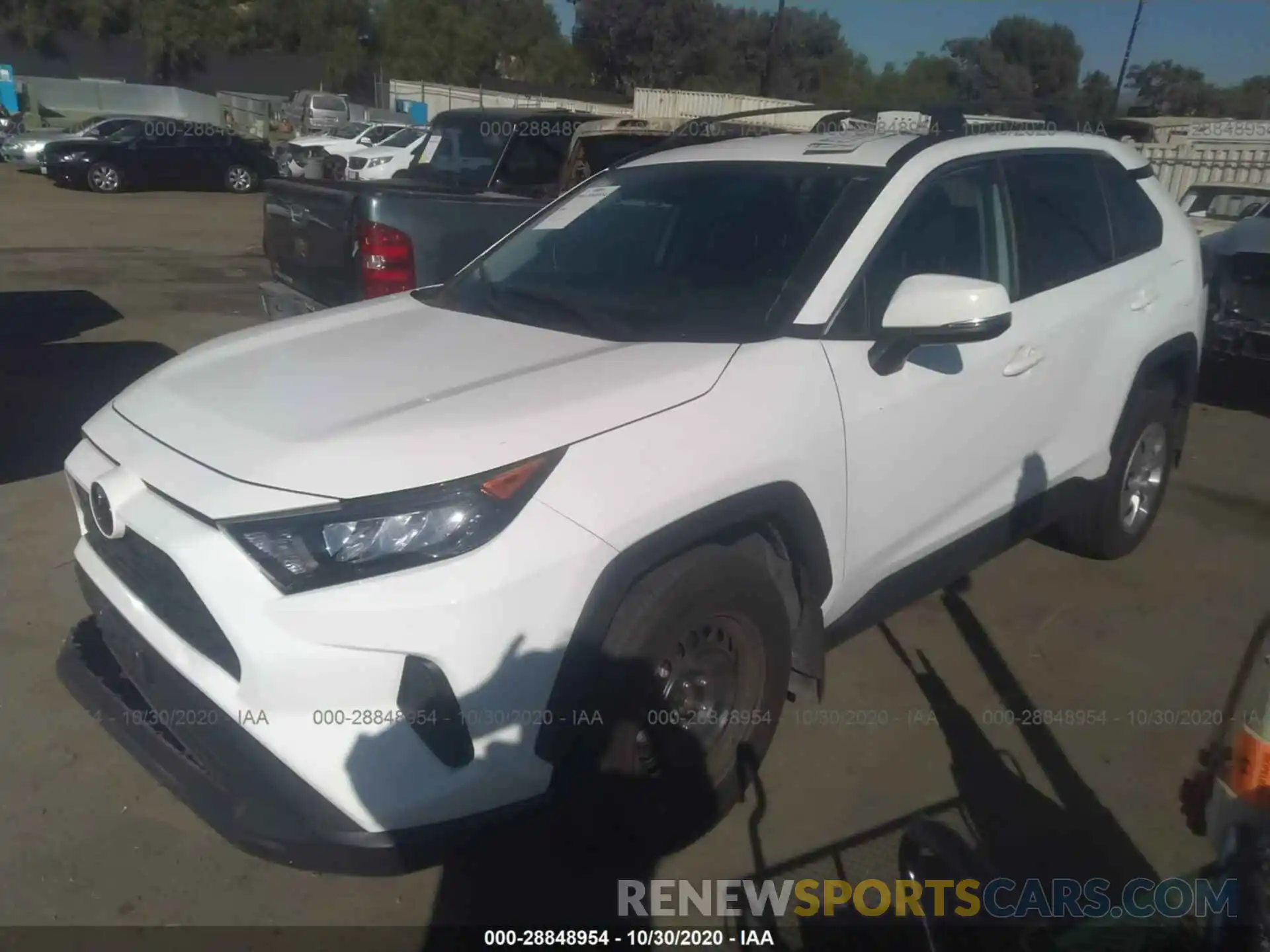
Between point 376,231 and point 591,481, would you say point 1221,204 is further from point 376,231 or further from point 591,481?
point 591,481

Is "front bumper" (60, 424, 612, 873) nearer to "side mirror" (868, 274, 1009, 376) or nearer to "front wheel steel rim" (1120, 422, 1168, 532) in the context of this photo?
"side mirror" (868, 274, 1009, 376)

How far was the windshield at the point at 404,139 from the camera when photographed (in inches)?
914

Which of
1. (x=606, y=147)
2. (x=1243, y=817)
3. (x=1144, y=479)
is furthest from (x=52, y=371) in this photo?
(x=1243, y=817)

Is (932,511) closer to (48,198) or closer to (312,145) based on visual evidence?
(48,198)

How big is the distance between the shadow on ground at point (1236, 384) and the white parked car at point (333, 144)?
729 inches

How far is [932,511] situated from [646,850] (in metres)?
1.38

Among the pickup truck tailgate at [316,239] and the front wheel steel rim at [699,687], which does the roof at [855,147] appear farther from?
the pickup truck tailgate at [316,239]

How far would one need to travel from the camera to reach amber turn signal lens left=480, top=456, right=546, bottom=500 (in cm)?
228

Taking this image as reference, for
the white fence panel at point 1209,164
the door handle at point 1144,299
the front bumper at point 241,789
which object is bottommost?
the front bumper at point 241,789

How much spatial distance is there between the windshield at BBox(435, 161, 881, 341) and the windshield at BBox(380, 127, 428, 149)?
2056 cm

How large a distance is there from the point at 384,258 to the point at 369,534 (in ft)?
11.7

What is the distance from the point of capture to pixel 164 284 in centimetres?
1152

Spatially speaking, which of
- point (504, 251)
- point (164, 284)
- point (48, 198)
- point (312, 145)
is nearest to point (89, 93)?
point (312, 145)

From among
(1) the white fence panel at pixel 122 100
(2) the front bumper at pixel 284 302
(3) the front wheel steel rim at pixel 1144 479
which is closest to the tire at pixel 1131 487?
(3) the front wheel steel rim at pixel 1144 479
